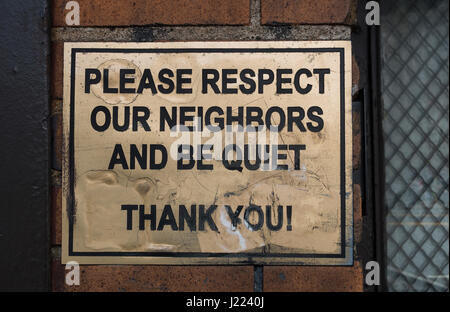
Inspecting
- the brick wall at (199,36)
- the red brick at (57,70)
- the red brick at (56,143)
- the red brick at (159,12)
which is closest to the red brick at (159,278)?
the brick wall at (199,36)

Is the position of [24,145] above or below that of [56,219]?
above

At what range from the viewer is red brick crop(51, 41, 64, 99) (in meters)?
0.82

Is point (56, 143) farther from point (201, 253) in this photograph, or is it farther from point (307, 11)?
point (307, 11)

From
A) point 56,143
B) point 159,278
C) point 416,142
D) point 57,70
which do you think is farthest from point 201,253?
point 416,142

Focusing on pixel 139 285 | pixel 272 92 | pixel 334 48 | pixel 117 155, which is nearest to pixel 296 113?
pixel 272 92

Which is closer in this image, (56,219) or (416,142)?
(56,219)

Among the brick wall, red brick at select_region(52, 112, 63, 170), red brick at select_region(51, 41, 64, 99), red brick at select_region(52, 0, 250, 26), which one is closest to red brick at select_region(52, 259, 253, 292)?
the brick wall

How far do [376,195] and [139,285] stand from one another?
619 millimetres

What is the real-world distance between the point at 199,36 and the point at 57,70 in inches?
14.4

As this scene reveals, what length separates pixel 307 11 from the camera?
811 mm

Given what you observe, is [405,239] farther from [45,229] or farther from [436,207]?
[45,229]

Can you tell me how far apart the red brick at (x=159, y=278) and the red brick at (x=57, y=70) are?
42cm

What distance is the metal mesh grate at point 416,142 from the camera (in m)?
0.98

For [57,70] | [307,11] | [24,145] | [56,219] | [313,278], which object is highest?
[307,11]
